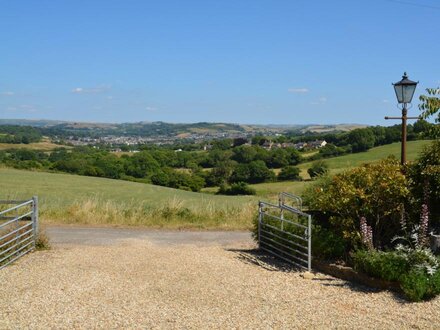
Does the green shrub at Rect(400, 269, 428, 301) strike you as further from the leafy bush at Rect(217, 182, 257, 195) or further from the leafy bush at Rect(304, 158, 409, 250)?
the leafy bush at Rect(217, 182, 257, 195)

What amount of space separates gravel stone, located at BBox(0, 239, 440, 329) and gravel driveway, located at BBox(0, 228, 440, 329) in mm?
13

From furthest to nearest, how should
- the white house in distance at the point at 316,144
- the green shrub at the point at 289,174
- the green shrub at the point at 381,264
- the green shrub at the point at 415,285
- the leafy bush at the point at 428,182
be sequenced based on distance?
the white house in distance at the point at 316,144
the green shrub at the point at 289,174
the leafy bush at the point at 428,182
the green shrub at the point at 381,264
the green shrub at the point at 415,285

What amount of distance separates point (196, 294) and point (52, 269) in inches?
119

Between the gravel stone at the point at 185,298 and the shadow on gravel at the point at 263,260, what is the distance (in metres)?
0.04

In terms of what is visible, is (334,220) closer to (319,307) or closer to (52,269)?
(319,307)

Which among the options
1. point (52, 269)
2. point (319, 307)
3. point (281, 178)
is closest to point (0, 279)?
point (52, 269)

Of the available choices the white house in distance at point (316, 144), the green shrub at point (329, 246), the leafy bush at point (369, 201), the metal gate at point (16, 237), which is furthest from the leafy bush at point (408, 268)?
the white house in distance at point (316, 144)

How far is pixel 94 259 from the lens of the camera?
32.8ft

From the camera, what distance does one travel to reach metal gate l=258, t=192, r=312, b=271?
904cm

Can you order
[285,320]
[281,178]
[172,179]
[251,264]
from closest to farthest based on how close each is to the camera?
[285,320] → [251,264] → [172,179] → [281,178]

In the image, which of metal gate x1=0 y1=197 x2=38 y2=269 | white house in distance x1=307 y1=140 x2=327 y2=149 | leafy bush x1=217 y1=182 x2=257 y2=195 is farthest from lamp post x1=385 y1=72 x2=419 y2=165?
white house in distance x1=307 y1=140 x2=327 y2=149

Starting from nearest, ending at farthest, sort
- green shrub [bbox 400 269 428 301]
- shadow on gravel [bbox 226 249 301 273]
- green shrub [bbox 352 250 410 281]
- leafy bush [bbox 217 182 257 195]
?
green shrub [bbox 400 269 428 301] → green shrub [bbox 352 250 410 281] → shadow on gravel [bbox 226 249 301 273] → leafy bush [bbox 217 182 257 195]

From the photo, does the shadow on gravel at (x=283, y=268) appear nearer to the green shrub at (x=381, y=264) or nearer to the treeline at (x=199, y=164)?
the green shrub at (x=381, y=264)

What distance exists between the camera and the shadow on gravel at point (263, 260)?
363 inches
